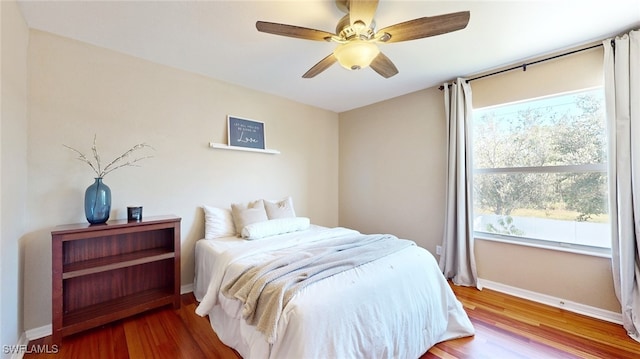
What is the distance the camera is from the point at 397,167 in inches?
140

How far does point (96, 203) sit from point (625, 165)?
14.0 ft

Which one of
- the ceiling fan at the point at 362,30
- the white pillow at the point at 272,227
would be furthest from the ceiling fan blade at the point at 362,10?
the white pillow at the point at 272,227

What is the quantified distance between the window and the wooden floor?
0.73 meters

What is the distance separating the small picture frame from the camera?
3.06m

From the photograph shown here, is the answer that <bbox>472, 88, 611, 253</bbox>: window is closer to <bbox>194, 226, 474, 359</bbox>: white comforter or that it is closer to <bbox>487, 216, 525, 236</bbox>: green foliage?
<bbox>487, 216, 525, 236</bbox>: green foliage

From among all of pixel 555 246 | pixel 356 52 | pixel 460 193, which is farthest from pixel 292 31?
pixel 555 246

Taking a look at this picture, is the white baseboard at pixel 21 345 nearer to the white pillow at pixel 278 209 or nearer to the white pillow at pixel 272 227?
the white pillow at pixel 272 227

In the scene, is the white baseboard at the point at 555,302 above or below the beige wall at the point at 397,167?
below

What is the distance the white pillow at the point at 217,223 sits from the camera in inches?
105

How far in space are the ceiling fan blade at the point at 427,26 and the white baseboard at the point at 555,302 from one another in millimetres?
2632

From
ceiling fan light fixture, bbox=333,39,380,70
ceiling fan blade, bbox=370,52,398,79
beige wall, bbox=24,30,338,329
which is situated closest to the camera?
ceiling fan light fixture, bbox=333,39,380,70

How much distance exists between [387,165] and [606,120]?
2.13m

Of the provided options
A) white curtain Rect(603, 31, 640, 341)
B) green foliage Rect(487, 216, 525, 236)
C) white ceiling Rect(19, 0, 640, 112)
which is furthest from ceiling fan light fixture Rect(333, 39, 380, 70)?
green foliage Rect(487, 216, 525, 236)

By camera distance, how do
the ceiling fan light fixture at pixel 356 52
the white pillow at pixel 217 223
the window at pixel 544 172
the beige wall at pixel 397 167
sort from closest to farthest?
1. the ceiling fan light fixture at pixel 356 52
2. the window at pixel 544 172
3. the white pillow at pixel 217 223
4. the beige wall at pixel 397 167
